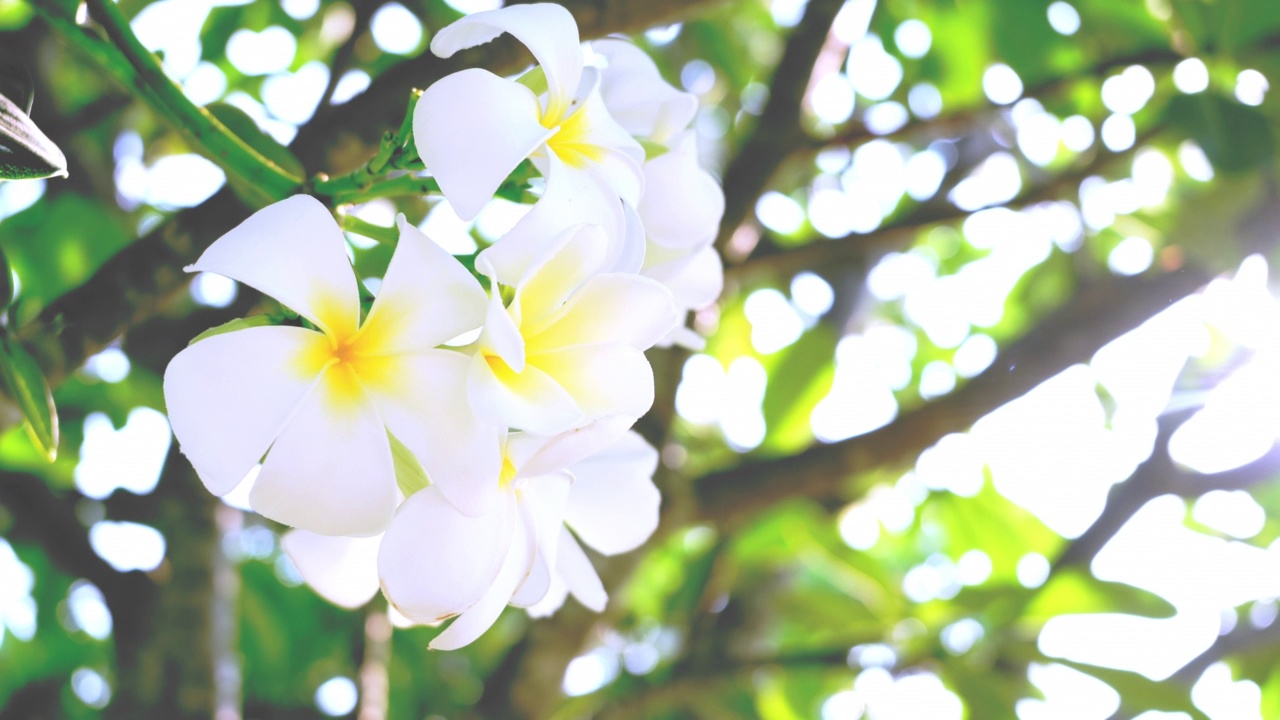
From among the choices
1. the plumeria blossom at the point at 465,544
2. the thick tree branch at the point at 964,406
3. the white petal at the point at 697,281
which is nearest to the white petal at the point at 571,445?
the plumeria blossom at the point at 465,544

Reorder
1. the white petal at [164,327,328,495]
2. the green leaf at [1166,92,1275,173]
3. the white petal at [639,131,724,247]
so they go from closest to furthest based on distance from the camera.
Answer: the white petal at [164,327,328,495]
the white petal at [639,131,724,247]
the green leaf at [1166,92,1275,173]

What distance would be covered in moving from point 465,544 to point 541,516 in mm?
42

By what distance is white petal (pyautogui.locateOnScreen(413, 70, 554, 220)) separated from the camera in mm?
276

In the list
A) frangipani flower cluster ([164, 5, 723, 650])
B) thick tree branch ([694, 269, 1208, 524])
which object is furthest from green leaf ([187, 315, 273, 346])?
thick tree branch ([694, 269, 1208, 524])

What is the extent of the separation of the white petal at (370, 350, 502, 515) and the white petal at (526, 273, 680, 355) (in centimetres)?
4

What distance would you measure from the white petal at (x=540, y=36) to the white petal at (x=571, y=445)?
125mm

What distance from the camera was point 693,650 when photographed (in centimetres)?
121

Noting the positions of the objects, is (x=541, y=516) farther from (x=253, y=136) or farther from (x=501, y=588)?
(x=253, y=136)

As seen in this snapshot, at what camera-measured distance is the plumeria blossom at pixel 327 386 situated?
0.25 metres

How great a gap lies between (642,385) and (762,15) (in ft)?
4.34

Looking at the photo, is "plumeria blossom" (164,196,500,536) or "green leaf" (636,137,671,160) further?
"green leaf" (636,137,671,160)

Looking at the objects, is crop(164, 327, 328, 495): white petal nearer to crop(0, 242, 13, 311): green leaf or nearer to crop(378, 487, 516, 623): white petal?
crop(378, 487, 516, 623): white petal

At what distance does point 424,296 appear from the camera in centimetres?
28

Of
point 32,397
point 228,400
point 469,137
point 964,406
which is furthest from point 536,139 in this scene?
point 964,406
